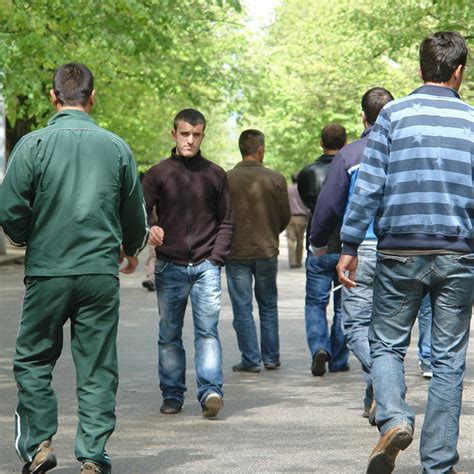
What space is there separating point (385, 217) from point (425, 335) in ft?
13.9

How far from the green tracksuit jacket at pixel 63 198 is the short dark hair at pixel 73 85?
0.15m

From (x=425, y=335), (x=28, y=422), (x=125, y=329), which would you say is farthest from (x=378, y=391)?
(x=125, y=329)

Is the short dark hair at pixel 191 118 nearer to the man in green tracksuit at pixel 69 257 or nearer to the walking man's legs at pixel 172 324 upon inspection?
the walking man's legs at pixel 172 324

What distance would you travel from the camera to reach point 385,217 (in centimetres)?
656

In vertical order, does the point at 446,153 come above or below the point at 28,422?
above

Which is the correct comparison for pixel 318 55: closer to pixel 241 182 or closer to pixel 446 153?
pixel 241 182

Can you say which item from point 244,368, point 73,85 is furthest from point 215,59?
point 73,85

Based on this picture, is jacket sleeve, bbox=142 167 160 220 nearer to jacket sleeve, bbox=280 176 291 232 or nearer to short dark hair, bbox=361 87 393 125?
short dark hair, bbox=361 87 393 125

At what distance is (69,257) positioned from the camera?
643 centimetres

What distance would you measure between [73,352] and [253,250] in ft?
15.9

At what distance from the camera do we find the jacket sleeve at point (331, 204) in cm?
855

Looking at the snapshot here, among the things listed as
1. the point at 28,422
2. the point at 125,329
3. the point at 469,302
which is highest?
the point at 469,302

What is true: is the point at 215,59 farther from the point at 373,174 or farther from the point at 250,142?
the point at 373,174

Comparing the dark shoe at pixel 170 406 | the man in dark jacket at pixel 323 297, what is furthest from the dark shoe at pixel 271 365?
the dark shoe at pixel 170 406
